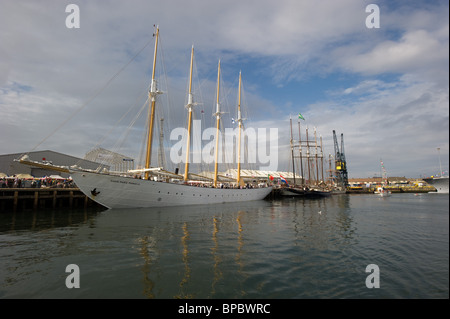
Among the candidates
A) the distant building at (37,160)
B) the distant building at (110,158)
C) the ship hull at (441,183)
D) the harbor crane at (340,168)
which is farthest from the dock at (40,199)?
the harbor crane at (340,168)

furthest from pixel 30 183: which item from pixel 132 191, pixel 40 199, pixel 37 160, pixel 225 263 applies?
pixel 225 263

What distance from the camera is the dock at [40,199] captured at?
28.1 m

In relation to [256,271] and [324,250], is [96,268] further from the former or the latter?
[324,250]

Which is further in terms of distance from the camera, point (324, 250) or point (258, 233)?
point (258, 233)

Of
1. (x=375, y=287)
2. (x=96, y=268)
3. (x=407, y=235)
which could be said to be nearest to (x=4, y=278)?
(x=96, y=268)

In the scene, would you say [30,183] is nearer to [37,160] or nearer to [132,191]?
[37,160]

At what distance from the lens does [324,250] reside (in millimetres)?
11180

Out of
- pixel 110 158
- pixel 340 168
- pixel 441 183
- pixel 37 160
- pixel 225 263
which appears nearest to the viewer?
pixel 225 263

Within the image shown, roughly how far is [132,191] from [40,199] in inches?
545

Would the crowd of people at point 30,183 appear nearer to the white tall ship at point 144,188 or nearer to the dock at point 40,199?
the dock at point 40,199

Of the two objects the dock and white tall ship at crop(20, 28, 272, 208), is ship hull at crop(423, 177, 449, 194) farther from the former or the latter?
the dock

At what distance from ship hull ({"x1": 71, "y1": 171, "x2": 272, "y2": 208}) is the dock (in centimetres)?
773

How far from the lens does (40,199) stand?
98.8ft
